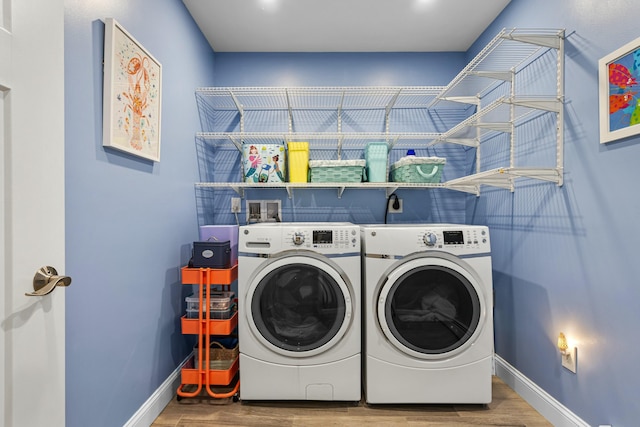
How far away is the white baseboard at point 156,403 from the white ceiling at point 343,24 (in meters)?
2.28

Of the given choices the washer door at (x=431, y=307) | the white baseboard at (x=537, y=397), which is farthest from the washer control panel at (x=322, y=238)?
the white baseboard at (x=537, y=397)

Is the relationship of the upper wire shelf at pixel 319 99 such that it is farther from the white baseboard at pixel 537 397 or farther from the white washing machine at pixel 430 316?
the white baseboard at pixel 537 397

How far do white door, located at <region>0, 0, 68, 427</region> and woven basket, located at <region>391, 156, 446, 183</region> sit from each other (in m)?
1.92

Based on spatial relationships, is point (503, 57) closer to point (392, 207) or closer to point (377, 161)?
point (377, 161)

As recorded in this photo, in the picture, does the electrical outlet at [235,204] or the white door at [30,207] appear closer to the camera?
the white door at [30,207]

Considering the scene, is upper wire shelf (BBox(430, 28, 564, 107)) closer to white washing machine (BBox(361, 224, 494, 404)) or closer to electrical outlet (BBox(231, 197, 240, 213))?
white washing machine (BBox(361, 224, 494, 404))

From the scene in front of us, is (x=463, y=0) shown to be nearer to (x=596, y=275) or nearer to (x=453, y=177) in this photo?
(x=453, y=177)

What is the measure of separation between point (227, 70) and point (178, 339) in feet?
6.65

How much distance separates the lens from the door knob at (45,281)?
75cm

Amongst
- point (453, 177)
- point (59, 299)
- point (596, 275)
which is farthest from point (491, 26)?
point (59, 299)

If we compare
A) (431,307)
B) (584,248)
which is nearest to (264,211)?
(431,307)

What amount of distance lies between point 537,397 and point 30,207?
2.33 m

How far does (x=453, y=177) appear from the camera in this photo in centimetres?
268

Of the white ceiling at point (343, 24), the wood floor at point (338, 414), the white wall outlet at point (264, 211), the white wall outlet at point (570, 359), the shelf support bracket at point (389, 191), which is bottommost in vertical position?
the wood floor at point (338, 414)
